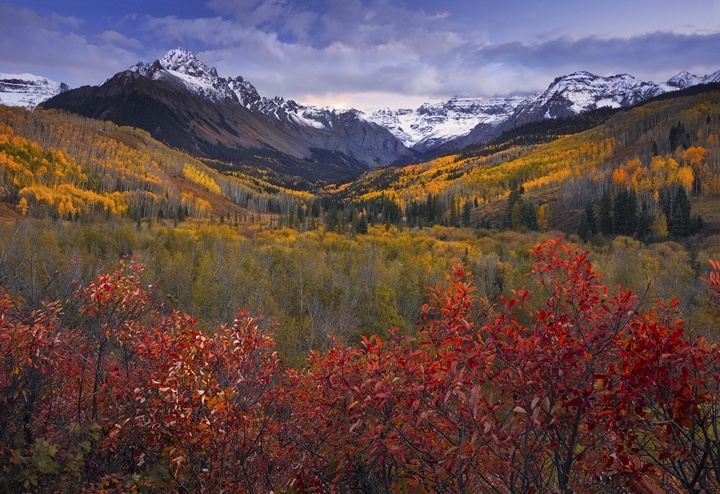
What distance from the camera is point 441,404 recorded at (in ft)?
12.1

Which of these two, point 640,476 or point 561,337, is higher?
point 561,337

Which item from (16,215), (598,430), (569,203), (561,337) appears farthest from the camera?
(569,203)

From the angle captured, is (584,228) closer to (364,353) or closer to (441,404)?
(364,353)

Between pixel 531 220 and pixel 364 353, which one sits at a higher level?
pixel 364 353

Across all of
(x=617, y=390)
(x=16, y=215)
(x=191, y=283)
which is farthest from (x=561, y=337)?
(x=16, y=215)

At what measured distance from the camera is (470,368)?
3.89m

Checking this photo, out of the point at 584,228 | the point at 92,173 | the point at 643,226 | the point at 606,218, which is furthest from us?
the point at 92,173

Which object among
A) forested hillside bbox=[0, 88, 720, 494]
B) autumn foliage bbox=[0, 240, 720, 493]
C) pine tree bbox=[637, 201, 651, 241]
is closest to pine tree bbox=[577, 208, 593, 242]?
forested hillside bbox=[0, 88, 720, 494]

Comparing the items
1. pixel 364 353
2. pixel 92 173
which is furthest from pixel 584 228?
pixel 92 173

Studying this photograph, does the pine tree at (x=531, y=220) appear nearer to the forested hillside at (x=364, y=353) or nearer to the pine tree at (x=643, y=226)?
the forested hillside at (x=364, y=353)

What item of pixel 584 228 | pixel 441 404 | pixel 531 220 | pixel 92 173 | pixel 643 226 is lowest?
pixel 584 228

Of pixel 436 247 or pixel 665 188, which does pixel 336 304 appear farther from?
pixel 665 188

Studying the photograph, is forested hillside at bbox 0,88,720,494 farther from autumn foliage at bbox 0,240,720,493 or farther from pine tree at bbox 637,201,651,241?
pine tree at bbox 637,201,651,241

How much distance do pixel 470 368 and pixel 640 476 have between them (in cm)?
160
